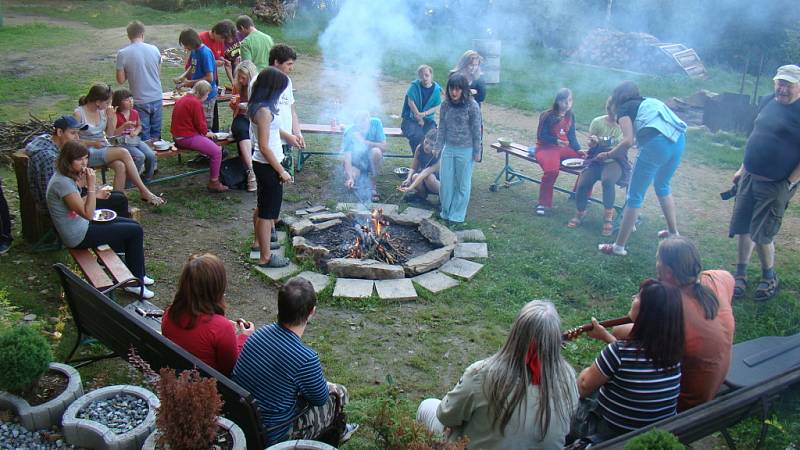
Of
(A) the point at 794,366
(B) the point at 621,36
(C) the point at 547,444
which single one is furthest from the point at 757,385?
(B) the point at 621,36

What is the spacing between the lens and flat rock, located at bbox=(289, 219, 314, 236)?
22.9ft

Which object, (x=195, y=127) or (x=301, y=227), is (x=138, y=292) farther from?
(x=195, y=127)

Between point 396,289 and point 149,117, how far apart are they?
15.0 feet

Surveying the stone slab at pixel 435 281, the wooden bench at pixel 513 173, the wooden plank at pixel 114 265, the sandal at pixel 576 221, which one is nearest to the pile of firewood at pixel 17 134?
the wooden plank at pixel 114 265

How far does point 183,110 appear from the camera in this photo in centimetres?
795

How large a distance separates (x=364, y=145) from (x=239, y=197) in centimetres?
169

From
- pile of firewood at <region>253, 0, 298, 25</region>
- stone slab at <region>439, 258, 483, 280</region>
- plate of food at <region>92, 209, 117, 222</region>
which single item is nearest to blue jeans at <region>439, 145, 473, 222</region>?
stone slab at <region>439, 258, 483, 280</region>

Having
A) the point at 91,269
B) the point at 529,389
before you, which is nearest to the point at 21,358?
the point at 91,269

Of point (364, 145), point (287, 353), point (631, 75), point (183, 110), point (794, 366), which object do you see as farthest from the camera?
point (631, 75)

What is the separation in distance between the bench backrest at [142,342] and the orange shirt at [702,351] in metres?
2.34

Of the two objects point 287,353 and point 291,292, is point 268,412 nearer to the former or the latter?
point 287,353

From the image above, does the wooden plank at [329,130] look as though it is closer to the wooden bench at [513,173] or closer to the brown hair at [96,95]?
the wooden bench at [513,173]

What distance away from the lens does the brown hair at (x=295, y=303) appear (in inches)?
138

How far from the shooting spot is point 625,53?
51.6 ft
